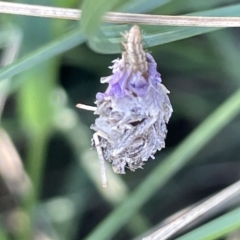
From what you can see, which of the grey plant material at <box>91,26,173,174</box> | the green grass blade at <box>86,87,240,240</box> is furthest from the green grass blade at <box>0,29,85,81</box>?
the green grass blade at <box>86,87,240,240</box>

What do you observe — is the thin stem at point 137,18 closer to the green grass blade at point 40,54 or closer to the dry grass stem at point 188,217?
the green grass blade at point 40,54

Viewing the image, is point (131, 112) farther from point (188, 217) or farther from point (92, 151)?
point (92, 151)

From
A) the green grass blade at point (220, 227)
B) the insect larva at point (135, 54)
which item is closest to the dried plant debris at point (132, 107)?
the insect larva at point (135, 54)

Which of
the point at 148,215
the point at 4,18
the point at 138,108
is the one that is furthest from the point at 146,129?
the point at 148,215

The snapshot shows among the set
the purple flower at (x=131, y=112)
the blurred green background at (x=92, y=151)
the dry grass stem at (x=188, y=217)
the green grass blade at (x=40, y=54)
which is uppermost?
the blurred green background at (x=92, y=151)

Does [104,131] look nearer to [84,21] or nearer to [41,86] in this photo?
[84,21]
